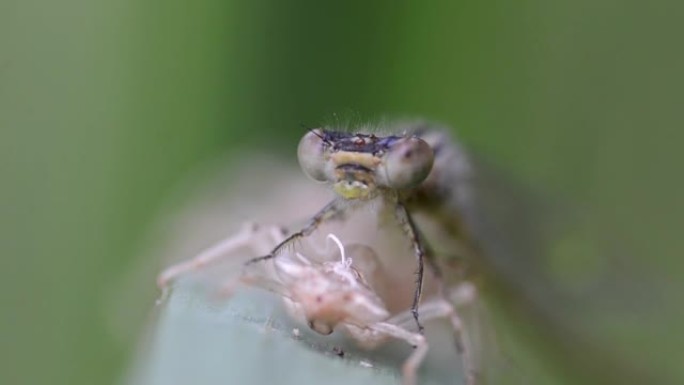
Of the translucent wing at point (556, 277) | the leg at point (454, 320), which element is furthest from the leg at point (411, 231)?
the translucent wing at point (556, 277)

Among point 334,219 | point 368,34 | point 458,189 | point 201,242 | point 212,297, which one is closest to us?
point 212,297

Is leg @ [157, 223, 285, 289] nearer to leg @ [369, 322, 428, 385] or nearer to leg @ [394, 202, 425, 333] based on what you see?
leg @ [394, 202, 425, 333]

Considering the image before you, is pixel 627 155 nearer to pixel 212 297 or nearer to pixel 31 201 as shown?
pixel 31 201

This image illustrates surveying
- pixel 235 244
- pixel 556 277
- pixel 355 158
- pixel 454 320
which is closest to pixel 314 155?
pixel 355 158

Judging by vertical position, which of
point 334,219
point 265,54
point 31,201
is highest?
point 265,54

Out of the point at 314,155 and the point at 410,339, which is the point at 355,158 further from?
the point at 410,339

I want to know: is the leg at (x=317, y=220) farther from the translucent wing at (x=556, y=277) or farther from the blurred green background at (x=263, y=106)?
the translucent wing at (x=556, y=277)

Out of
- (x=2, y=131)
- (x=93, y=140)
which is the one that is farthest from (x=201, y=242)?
(x=2, y=131)
